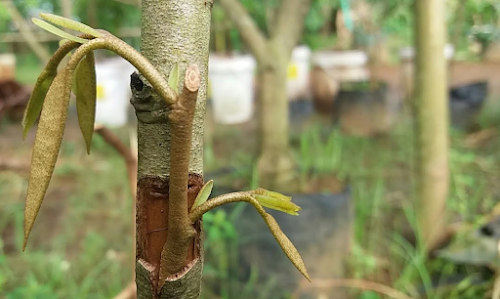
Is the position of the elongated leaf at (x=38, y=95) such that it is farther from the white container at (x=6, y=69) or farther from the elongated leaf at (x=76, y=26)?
the white container at (x=6, y=69)

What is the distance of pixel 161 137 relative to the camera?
32 cm

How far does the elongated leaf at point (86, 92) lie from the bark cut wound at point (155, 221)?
9 centimetres

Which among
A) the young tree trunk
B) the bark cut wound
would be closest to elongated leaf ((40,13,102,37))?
the bark cut wound

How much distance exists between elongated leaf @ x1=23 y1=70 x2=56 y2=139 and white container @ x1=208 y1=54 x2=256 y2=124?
8.95 feet

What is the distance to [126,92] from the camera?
11.2 ft

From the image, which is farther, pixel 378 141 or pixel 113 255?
pixel 378 141

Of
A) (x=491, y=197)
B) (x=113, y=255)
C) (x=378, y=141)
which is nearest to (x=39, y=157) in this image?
(x=113, y=255)

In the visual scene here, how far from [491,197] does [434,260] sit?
1.80 feet

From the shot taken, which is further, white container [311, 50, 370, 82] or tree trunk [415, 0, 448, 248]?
white container [311, 50, 370, 82]

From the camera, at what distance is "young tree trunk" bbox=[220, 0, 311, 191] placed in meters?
1.31

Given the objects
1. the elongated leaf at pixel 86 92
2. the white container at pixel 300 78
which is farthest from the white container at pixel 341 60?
the elongated leaf at pixel 86 92

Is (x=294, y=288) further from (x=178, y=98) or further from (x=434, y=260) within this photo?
(x=178, y=98)

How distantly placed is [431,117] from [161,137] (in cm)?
112

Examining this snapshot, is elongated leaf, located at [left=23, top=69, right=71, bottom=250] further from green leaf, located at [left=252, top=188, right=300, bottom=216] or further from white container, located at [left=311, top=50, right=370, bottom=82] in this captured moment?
white container, located at [left=311, top=50, right=370, bottom=82]
